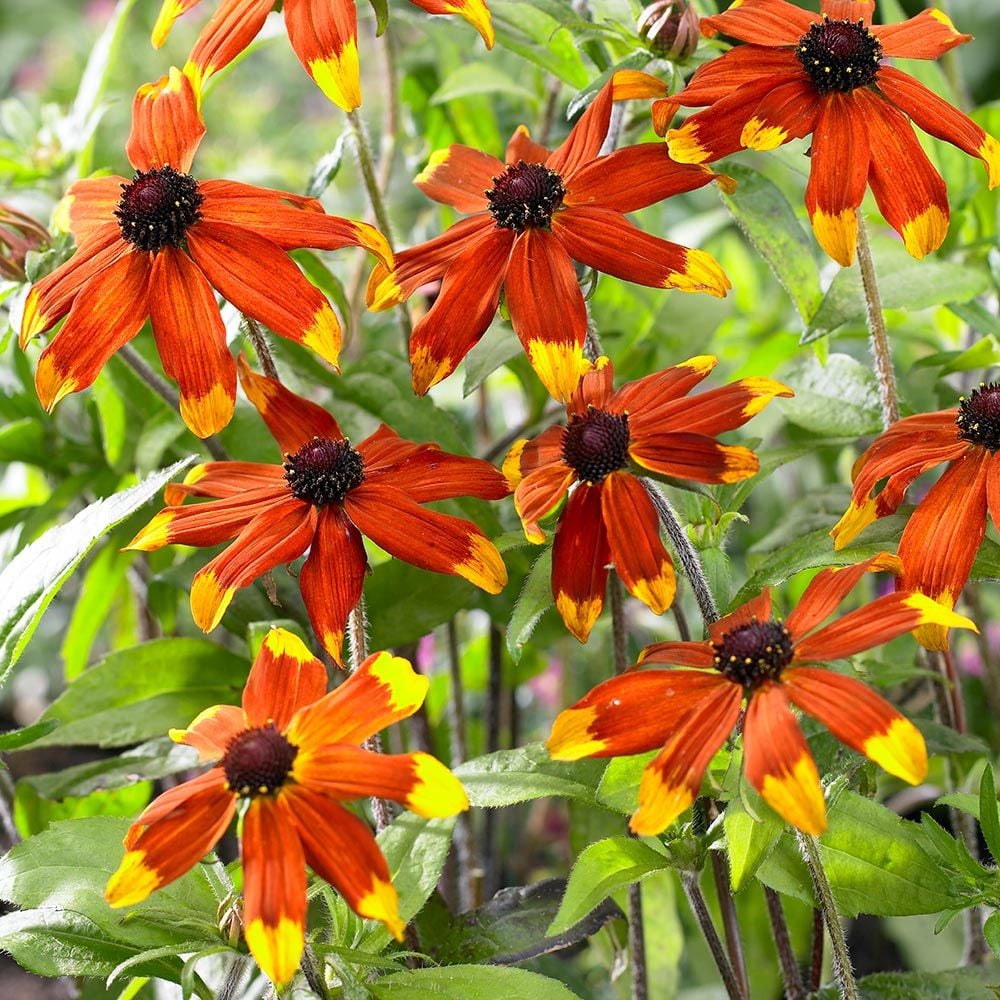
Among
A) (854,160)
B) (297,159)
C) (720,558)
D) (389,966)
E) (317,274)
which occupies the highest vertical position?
(297,159)

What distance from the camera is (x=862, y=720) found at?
19.6 inches

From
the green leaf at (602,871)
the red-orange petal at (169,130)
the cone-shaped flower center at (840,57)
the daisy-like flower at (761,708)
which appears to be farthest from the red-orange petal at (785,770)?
the red-orange petal at (169,130)

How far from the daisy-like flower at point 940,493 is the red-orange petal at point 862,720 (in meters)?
0.10

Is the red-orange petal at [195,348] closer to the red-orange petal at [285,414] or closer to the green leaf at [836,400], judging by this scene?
the red-orange petal at [285,414]

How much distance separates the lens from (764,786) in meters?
0.48

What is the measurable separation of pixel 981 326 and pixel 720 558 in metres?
0.32

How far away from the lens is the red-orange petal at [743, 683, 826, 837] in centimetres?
48

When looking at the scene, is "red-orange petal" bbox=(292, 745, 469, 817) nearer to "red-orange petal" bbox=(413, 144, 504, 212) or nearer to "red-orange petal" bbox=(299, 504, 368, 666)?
"red-orange petal" bbox=(299, 504, 368, 666)

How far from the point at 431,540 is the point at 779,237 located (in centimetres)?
28

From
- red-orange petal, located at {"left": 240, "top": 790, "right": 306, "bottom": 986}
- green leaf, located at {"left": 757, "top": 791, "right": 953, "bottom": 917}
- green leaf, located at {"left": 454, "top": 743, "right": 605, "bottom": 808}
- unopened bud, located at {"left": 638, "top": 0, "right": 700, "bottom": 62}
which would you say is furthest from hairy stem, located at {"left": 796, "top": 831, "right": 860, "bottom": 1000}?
unopened bud, located at {"left": 638, "top": 0, "right": 700, "bottom": 62}

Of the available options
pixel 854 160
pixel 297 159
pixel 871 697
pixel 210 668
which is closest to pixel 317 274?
pixel 210 668

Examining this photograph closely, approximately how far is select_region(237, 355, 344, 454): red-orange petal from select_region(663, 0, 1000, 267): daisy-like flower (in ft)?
0.76

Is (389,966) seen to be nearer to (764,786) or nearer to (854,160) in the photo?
(764,786)

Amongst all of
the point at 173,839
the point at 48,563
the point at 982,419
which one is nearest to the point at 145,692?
the point at 48,563
